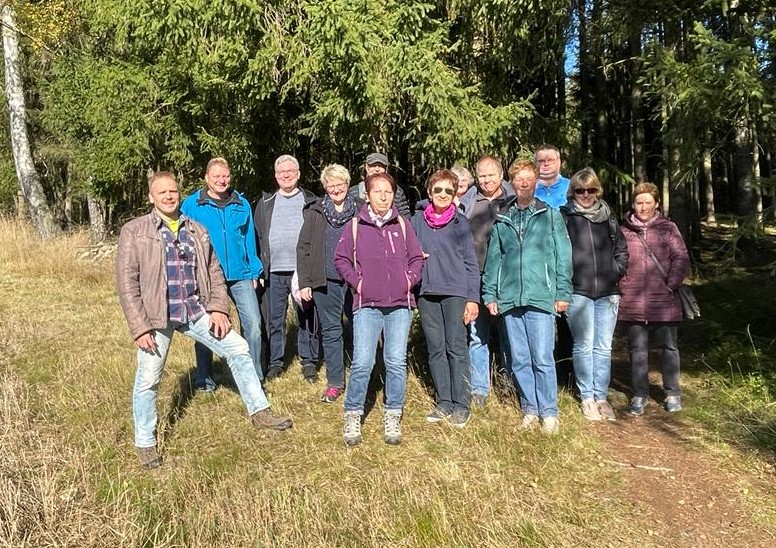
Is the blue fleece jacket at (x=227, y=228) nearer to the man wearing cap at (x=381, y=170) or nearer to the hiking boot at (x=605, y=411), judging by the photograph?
the man wearing cap at (x=381, y=170)

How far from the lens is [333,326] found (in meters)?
5.27

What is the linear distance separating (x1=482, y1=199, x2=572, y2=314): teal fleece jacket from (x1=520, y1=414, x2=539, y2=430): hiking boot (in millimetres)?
786

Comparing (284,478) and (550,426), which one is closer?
(284,478)

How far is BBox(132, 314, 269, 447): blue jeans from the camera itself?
3894 mm

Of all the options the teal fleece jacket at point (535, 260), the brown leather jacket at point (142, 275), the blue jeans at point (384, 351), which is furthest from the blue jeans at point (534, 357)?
the brown leather jacket at point (142, 275)

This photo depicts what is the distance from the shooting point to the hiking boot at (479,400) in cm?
470

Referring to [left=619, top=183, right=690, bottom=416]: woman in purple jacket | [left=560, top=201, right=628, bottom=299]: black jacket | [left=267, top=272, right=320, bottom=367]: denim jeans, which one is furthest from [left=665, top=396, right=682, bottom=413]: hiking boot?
[left=267, top=272, right=320, bottom=367]: denim jeans

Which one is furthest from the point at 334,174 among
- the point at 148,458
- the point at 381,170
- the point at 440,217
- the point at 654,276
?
the point at 654,276

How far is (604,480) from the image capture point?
12.1ft

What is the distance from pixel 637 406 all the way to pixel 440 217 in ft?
7.09

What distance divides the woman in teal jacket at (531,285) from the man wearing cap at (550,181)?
742mm

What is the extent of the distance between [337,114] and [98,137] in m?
5.40

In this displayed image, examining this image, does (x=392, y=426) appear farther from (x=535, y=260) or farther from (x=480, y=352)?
(x=535, y=260)

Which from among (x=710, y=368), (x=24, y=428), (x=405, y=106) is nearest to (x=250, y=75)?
(x=405, y=106)
